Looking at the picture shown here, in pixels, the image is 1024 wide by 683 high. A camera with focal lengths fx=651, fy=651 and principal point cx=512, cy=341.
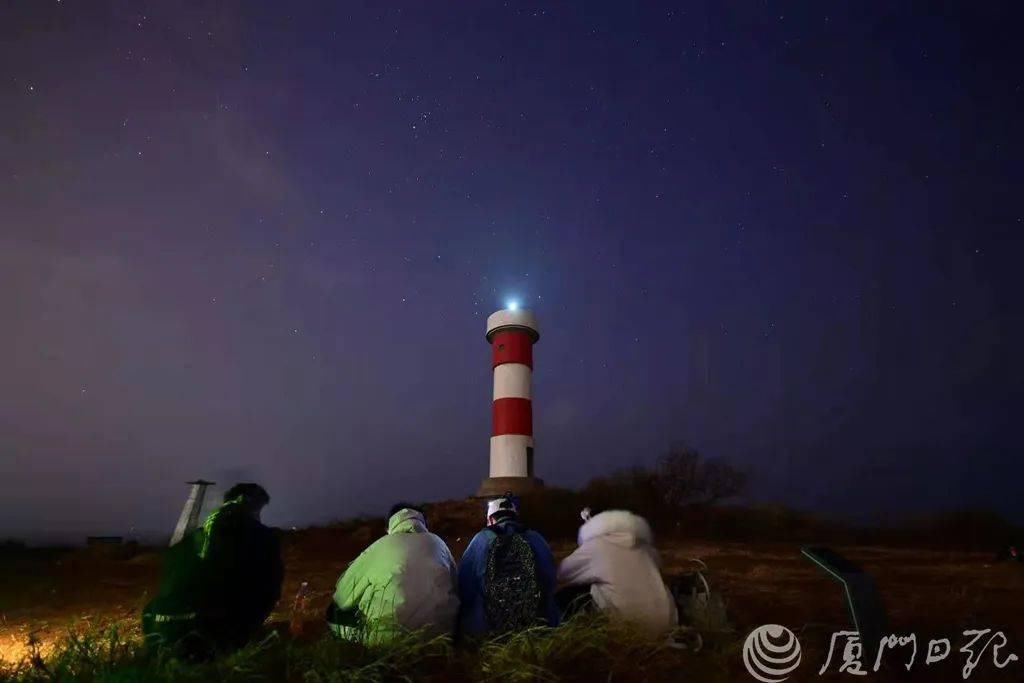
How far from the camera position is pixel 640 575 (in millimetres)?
4965

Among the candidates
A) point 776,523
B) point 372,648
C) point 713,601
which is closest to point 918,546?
point 776,523

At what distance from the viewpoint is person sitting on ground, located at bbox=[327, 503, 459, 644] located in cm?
444

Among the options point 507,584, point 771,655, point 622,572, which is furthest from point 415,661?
point 771,655

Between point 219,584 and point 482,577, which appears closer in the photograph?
point 219,584

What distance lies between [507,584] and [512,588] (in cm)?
5

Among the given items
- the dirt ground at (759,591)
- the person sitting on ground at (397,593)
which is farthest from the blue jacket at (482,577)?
the dirt ground at (759,591)

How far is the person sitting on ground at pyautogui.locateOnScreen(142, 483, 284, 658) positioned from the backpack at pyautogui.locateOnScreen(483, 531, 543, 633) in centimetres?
157

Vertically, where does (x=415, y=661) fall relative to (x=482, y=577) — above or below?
below

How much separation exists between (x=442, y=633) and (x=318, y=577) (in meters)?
6.35

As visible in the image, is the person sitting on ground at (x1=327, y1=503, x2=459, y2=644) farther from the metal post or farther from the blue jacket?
the metal post

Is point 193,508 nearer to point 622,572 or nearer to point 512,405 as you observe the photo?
point 622,572

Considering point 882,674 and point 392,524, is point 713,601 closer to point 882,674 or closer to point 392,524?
point 882,674

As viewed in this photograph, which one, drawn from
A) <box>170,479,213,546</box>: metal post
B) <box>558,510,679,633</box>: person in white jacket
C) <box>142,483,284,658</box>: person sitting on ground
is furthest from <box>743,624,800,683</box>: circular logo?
<box>170,479,213,546</box>: metal post

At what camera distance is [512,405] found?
17297 millimetres
